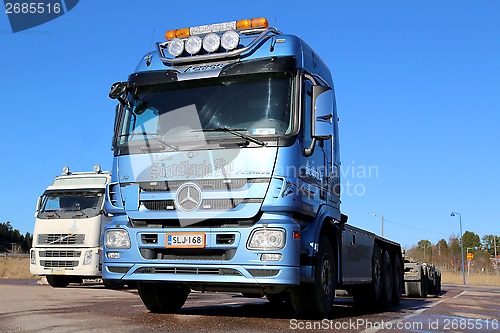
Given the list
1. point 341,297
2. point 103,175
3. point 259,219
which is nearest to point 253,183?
point 259,219

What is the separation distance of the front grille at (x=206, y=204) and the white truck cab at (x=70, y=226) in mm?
9418

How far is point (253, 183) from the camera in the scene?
710 cm

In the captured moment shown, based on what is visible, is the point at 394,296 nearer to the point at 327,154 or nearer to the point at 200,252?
the point at 327,154

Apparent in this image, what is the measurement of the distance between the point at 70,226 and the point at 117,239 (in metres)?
9.55

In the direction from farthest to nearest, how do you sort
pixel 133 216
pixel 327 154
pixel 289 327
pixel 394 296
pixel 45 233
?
pixel 45 233 < pixel 394 296 < pixel 327 154 < pixel 133 216 < pixel 289 327

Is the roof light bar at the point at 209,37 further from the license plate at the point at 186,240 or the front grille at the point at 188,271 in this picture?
the front grille at the point at 188,271

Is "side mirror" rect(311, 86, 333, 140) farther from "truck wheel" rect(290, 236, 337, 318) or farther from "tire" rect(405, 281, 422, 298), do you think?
"tire" rect(405, 281, 422, 298)

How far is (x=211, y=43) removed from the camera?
7949 millimetres

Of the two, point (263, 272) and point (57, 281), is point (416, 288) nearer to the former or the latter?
point (57, 281)

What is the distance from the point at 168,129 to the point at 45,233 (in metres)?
10.5

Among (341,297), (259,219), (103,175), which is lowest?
(341,297)

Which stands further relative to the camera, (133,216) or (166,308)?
(166,308)

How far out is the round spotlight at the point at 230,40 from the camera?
25.8ft

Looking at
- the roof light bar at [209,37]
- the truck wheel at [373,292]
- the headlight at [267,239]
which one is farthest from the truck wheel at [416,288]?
the headlight at [267,239]
